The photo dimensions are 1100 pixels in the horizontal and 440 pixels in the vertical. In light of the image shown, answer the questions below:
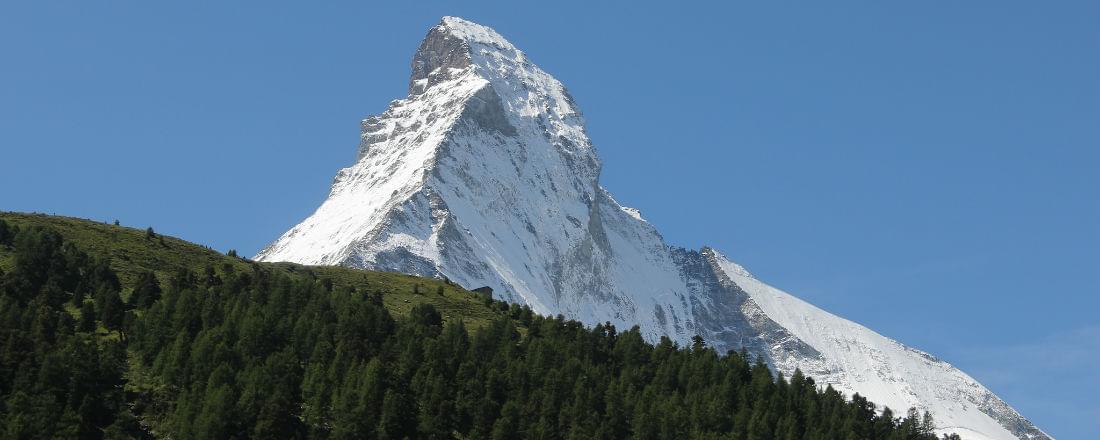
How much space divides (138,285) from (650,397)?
54.9 metres

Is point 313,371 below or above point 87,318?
below

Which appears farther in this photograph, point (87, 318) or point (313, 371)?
point (87, 318)

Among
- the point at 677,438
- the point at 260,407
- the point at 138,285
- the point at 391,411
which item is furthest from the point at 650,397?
the point at 138,285

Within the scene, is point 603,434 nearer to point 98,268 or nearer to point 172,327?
point 172,327

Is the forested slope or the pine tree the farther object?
the pine tree

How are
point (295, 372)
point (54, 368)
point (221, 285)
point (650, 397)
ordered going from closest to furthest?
→ point (54, 368)
point (295, 372)
point (650, 397)
point (221, 285)

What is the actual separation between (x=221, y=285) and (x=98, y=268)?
14620mm

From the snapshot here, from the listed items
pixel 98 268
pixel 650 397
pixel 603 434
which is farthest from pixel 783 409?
pixel 98 268

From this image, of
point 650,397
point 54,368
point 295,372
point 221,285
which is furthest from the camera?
point 221,285

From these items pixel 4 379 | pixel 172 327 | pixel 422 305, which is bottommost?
pixel 4 379

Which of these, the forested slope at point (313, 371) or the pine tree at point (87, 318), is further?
the pine tree at point (87, 318)

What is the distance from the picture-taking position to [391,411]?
483 feet

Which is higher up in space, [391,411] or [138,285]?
[138,285]

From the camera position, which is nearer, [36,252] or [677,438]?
[677,438]
